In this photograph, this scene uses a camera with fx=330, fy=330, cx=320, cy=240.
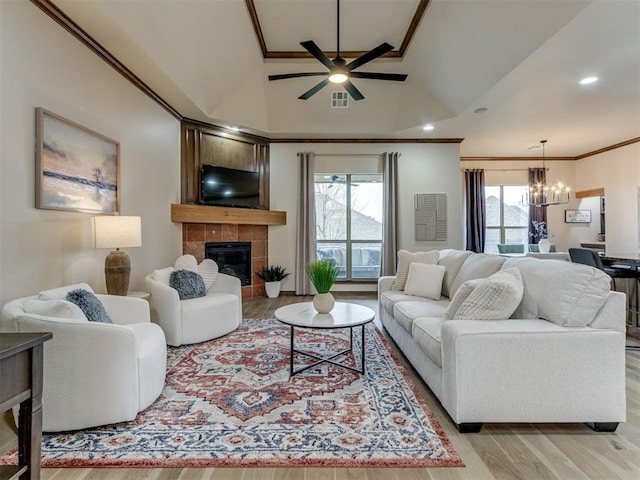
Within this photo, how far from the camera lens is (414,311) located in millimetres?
2955

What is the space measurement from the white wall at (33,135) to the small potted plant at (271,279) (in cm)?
235

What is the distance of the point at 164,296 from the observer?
3.39 metres

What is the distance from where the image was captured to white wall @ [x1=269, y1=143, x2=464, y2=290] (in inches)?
251

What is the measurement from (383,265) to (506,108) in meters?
3.21

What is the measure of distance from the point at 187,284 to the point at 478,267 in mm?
3060

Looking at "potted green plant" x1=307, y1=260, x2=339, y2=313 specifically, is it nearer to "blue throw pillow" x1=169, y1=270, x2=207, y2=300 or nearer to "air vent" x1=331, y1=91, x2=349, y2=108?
"blue throw pillow" x1=169, y1=270, x2=207, y2=300

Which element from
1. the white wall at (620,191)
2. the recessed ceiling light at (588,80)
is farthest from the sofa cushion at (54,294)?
the white wall at (620,191)

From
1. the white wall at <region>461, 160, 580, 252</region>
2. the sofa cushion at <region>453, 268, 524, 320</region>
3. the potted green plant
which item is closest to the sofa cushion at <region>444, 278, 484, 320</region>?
the sofa cushion at <region>453, 268, 524, 320</region>

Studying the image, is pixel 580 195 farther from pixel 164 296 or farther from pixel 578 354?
pixel 164 296

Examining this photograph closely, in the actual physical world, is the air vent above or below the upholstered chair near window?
above

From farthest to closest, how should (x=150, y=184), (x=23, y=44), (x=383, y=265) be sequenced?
1. (x=383, y=265)
2. (x=150, y=184)
3. (x=23, y=44)

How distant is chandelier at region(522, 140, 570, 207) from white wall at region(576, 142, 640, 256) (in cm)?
80

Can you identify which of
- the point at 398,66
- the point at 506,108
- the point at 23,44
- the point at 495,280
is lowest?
the point at 495,280

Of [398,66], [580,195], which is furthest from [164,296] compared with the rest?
[580,195]
